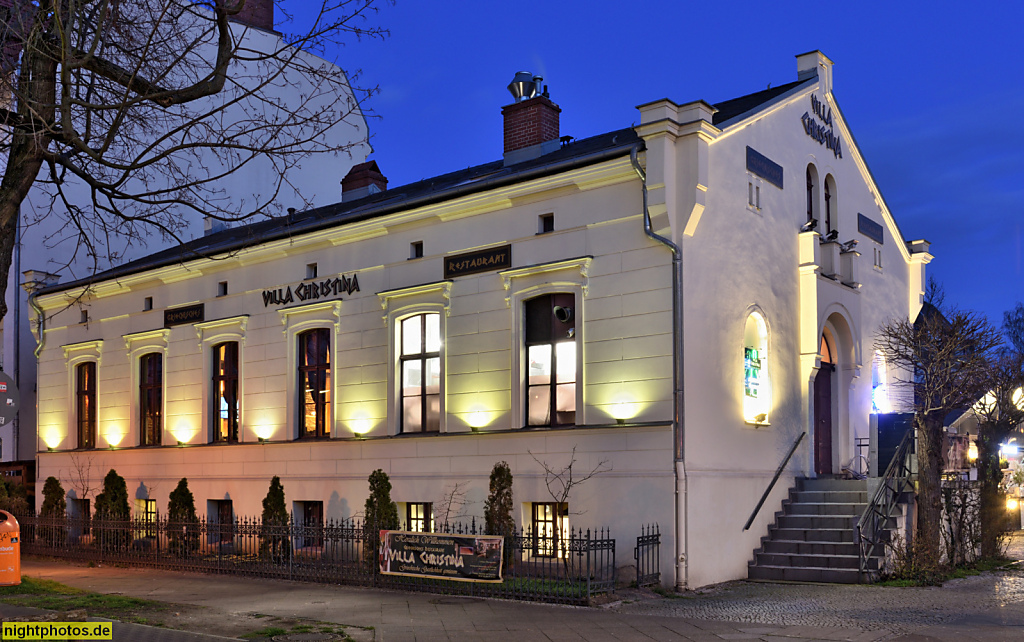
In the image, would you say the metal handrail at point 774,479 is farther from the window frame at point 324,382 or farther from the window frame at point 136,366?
the window frame at point 136,366

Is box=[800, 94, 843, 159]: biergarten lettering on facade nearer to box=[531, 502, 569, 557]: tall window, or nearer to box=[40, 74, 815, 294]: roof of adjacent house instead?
box=[40, 74, 815, 294]: roof of adjacent house

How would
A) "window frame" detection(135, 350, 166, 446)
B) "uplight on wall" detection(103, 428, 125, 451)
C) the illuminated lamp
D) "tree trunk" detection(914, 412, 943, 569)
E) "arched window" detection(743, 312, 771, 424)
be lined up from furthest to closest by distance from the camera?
"uplight on wall" detection(103, 428, 125, 451) → "window frame" detection(135, 350, 166, 446) → the illuminated lamp → "arched window" detection(743, 312, 771, 424) → "tree trunk" detection(914, 412, 943, 569)

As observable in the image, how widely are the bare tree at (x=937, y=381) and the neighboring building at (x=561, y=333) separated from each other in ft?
6.54

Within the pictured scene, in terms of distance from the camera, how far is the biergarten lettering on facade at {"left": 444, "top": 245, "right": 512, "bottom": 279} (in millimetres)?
18938

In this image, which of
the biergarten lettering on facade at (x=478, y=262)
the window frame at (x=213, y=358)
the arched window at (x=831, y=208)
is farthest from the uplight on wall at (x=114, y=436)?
the arched window at (x=831, y=208)

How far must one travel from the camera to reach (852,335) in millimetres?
21297

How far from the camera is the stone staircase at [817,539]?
54.6 feet

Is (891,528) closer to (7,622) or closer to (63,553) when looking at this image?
(7,622)

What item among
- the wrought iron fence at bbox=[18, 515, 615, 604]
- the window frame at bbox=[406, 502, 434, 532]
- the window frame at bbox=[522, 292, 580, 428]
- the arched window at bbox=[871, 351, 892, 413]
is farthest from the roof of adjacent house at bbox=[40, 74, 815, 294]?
the arched window at bbox=[871, 351, 892, 413]

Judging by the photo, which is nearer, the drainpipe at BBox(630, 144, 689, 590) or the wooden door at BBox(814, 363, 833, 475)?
the drainpipe at BBox(630, 144, 689, 590)

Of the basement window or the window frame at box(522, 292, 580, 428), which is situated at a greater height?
the basement window

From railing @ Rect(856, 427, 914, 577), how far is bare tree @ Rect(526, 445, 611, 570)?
173 inches

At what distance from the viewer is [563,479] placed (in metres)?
17.5

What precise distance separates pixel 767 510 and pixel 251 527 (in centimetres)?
987
